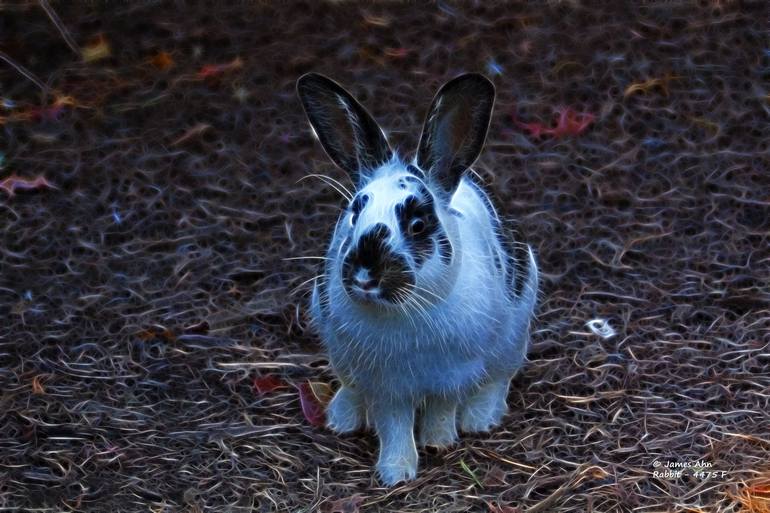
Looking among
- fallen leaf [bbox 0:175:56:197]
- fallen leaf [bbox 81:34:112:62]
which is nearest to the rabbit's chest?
fallen leaf [bbox 0:175:56:197]

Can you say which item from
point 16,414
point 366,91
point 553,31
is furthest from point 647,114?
point 16,414

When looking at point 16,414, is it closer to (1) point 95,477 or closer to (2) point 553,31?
(1) point 95,477

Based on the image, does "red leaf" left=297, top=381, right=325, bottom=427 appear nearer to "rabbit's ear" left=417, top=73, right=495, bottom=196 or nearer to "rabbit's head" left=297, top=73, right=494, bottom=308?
"rabbit's head" left=297, top=73, right=494, bottom=308

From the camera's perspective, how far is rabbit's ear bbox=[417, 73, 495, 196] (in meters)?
2.65

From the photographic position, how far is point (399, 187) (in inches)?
104

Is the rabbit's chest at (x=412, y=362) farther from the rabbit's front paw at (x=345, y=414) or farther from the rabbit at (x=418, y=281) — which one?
the rabbit's front paw at (x=345, y=414)

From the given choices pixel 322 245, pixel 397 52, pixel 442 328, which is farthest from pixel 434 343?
pixel 397 52

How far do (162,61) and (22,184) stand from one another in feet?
3.21

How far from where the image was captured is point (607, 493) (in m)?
2.77

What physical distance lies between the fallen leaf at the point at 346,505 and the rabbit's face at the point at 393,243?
1.87 ft

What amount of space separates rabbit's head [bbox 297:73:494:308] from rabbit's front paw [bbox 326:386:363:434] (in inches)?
19.2

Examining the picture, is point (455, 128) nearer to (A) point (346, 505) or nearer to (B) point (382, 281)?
(B) point (382, 281)

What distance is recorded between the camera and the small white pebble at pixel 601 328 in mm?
3551

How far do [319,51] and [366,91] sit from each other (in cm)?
37
